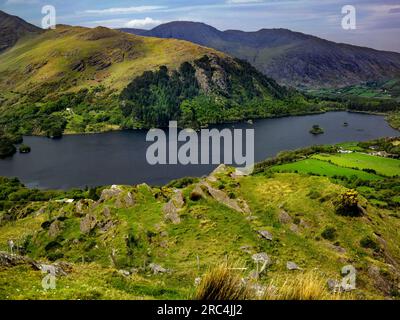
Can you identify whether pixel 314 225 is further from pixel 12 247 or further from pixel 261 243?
pixel 12 247

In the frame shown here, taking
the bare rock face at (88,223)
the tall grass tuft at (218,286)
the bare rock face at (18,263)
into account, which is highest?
the tall grass tuft at (218,286)

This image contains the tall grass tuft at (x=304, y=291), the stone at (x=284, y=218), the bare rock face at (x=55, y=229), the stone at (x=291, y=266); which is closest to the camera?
the tall grass tuft at (x=304, y=291)

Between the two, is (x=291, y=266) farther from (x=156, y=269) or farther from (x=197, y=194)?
(x=197, y=194)

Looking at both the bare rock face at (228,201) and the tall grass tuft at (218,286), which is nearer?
the tall grass tuft at (218,286)

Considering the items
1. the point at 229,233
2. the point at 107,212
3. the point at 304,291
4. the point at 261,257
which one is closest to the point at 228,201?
the point at 229,233

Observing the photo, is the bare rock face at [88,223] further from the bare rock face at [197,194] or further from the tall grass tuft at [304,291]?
the tall grass tuft at [304,291]

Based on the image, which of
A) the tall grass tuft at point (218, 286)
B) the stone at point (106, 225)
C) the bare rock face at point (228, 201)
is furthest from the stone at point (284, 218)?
the tall grass tuft at point (218, 286)

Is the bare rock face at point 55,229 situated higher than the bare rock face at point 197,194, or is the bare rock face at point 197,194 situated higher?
the bare rock face at point 197,194

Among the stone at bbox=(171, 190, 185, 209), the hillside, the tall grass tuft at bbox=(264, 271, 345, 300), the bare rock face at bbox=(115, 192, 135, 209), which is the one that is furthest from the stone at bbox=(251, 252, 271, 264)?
the tall grass tuft at bbox=(264, 271, 345, 300)
